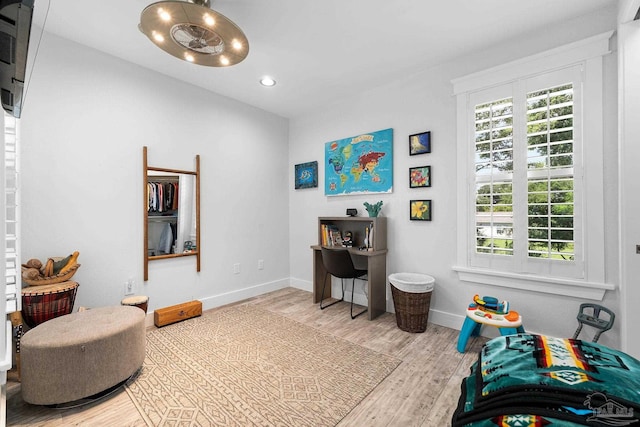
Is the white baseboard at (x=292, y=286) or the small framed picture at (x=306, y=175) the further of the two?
the small framed picture at (x=306, y=175)

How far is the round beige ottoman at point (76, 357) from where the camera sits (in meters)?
1.57

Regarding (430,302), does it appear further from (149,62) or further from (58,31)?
(58,31)

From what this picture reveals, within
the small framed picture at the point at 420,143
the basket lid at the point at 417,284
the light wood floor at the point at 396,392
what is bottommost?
the light wood floor at the point at 396,392

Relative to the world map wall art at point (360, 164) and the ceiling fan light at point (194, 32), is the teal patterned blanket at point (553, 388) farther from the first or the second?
the world map wall art at point (360, 164)

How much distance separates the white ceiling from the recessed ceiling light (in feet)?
0.19

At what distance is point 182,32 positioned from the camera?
1.93 metres

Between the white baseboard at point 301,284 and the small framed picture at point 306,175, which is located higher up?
the small framed picture at point 306,175

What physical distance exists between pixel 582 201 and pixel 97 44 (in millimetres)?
4192

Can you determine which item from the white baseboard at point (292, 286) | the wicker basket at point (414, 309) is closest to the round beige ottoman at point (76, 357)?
the white baseboard at point (292, 286)

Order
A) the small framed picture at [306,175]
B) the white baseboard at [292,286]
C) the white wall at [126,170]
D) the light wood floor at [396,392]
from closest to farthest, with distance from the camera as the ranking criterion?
1. the light wood floor at [396,392]
2. the white wall at [126,170]
3. the white baseboard at [292,286]
4. the small framed picture at [306,175]

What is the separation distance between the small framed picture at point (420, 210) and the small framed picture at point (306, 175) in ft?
4.75

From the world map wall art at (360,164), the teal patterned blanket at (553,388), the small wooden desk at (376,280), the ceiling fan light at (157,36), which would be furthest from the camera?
the world map wall art at (360,164)

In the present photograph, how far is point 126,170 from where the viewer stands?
2.72 m

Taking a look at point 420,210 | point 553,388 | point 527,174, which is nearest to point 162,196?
point 420,210
